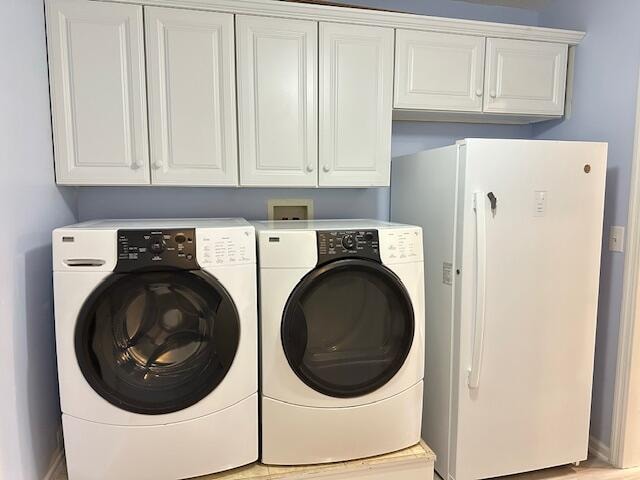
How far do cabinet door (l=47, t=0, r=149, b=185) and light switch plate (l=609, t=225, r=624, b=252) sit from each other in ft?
7.32

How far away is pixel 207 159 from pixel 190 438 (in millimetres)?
1152

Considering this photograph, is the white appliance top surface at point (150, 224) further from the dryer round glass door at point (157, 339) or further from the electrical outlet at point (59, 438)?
the electrical outlet at point (59, 438)

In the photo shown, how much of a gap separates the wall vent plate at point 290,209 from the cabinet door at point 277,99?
1.10 feet

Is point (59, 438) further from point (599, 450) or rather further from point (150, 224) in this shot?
point (599, 450)

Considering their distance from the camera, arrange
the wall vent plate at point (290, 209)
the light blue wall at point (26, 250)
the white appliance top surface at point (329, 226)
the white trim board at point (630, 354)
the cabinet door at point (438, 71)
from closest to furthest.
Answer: the light blue wall at point (26, 250) → the white appliance top surface at point (329, 226) → the white trim board at point (630, 354) → the cabinet door at point (438, 71) → the wall vent plate at point (290, 209)

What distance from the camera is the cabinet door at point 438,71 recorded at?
2135mm

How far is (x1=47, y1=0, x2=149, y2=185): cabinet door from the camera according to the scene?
5.87 ft

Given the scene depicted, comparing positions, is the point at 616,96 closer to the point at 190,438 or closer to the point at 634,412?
the point at 634,412

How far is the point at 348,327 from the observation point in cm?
175

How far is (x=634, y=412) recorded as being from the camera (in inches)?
83.7

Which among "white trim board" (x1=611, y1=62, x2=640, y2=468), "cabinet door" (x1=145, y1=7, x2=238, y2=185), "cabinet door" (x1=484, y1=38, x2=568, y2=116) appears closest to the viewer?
"cabinet door" (x1=145, y1=7, x2=238, y2=185)

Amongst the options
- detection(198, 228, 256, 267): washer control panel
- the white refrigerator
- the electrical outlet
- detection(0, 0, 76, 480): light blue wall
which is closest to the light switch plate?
the white refrigerator

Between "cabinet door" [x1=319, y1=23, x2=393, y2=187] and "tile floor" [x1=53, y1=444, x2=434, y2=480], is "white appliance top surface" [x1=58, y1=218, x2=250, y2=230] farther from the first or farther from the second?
"tile floor" [x1=53, y1=444, x2=434, y2=480]

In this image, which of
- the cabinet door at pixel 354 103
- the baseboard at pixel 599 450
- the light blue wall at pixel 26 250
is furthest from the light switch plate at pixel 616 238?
the light blue wall at pixel 26 250
